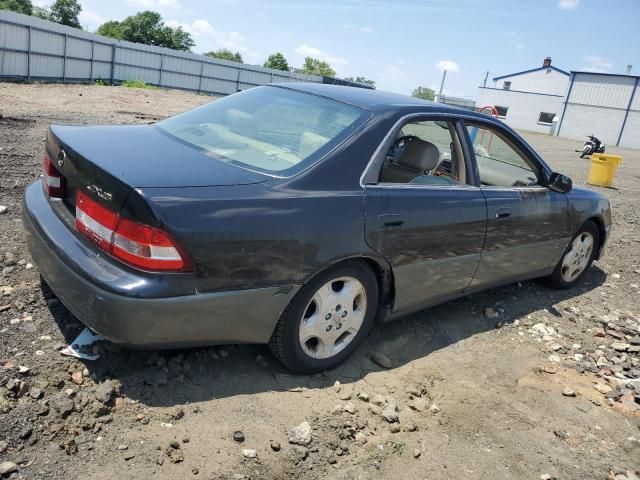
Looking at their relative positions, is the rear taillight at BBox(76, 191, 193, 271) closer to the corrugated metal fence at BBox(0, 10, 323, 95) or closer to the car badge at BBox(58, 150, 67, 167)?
the car badge at BBox(58, 150, 67, 167)

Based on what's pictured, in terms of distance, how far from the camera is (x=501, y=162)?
4.71 metres

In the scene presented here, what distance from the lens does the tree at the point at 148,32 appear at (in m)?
64.8

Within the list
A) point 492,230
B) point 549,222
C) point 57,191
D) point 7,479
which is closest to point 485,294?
point 549,222

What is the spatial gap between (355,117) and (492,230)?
139 centimetres

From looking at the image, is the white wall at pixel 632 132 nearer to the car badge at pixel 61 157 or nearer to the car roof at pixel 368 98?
the car roof at pixel 368 98

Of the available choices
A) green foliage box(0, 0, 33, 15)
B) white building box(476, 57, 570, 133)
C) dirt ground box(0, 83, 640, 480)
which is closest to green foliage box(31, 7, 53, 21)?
green foliage box(0, 0, 33, 15)

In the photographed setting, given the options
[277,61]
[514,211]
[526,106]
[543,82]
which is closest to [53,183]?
[514,211]

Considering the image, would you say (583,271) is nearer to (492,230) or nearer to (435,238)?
(492,230)

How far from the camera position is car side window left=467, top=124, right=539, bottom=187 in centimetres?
434

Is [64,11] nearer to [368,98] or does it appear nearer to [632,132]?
[632,132]

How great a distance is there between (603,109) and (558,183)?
45.0 meters

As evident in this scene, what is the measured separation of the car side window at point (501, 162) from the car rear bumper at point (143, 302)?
228 cm

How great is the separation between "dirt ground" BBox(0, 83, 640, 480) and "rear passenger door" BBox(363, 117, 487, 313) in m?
0.51

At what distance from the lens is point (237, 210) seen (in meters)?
2.58
